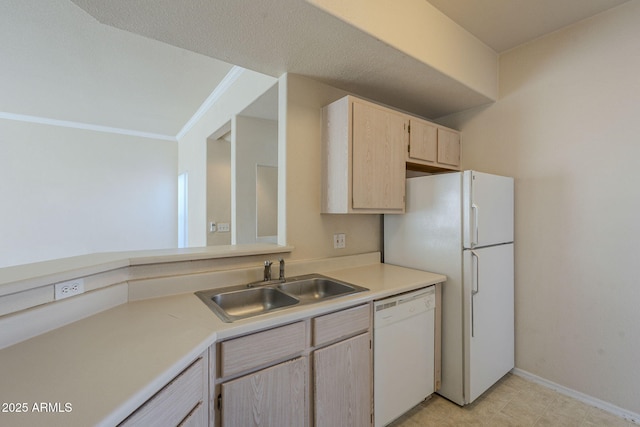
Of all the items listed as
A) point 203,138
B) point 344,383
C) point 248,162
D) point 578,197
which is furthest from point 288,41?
point 203,138

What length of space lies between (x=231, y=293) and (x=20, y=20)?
2536 millimetres

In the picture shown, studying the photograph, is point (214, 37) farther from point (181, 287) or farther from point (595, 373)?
point (595, 373)

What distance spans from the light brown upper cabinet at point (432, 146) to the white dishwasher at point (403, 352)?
1074 millimetres

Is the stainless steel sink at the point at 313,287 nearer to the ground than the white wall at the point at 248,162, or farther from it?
nearer to the ground

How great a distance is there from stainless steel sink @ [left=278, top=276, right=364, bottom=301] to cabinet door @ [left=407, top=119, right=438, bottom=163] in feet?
3.85

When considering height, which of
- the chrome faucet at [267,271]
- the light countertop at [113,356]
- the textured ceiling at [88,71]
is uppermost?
the textured ceiling at [88,71]

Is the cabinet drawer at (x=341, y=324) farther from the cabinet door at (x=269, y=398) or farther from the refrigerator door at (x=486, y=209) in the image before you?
the refrigerator door at (x=486, y=209)

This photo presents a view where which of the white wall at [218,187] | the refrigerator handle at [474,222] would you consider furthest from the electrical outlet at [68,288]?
the white wall at [218,187]

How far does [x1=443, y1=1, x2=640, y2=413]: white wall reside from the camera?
70.6 inches

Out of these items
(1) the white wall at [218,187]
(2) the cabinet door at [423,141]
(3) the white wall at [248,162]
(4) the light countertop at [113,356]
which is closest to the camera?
(4) the light countertop at [113,356]

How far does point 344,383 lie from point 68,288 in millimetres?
1364

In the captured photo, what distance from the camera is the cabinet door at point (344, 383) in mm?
1357

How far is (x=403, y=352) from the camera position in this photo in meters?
1.72

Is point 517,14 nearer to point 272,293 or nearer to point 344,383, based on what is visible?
point 272,293
